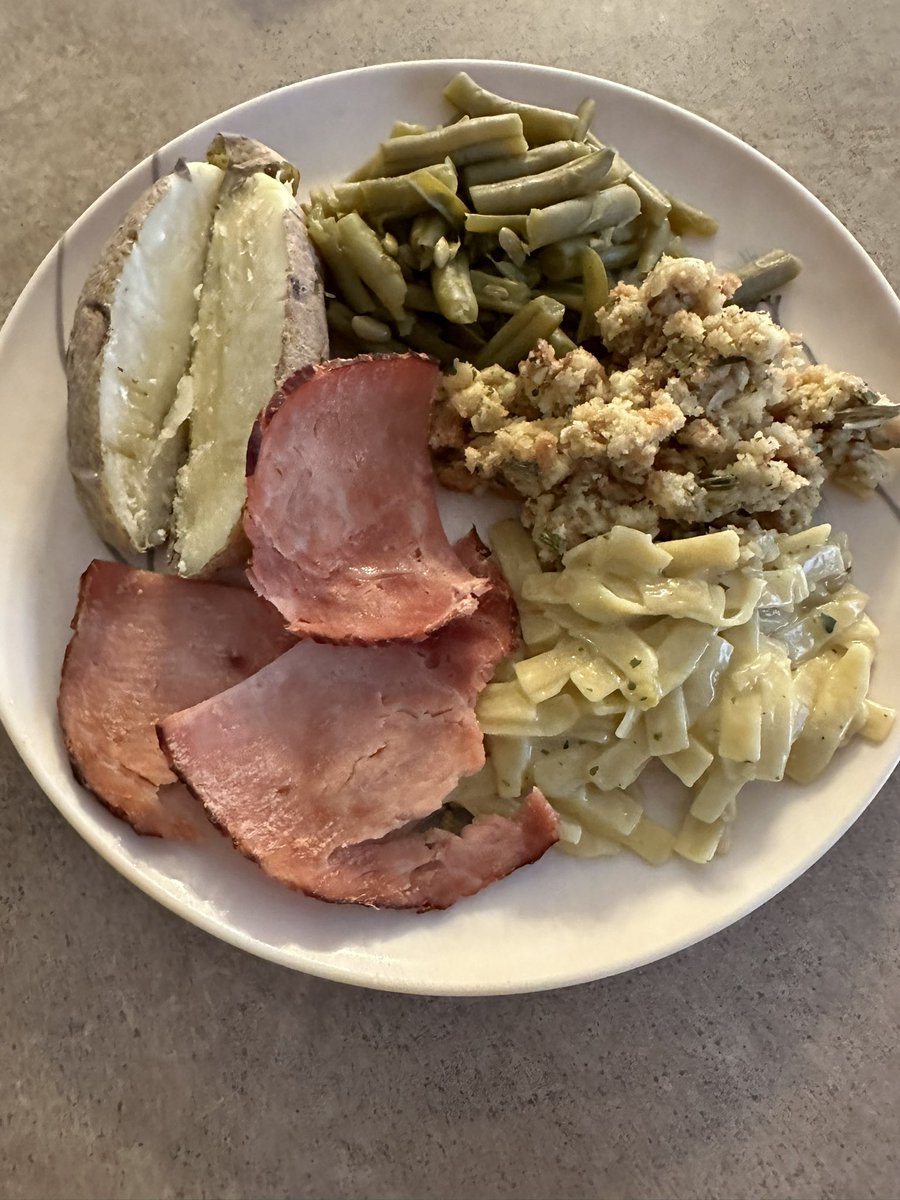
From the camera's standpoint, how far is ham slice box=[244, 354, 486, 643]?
7.13 feet

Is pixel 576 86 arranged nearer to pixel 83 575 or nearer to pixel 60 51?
pixel 60 51

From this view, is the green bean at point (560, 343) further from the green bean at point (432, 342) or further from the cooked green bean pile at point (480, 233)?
the green bean at point (432, 342)

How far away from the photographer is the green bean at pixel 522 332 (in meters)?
2.37

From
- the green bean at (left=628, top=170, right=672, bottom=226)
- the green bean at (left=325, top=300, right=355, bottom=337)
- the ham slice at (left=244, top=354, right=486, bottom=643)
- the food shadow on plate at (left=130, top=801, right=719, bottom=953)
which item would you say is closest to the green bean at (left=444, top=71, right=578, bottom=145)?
the green bean at (left=628, top=170, right=672, bottom=226)

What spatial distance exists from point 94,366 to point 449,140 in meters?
1.12

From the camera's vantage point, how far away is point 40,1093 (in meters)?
2.30

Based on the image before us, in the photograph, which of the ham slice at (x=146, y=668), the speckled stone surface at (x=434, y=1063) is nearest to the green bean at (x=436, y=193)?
the ham slice at (x=146, y=668)

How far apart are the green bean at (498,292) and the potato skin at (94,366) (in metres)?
0.84

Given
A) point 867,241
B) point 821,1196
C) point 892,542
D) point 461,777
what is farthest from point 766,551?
point 821,1196

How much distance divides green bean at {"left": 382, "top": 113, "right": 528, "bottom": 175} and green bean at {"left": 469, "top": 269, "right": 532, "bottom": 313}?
335 millimetres

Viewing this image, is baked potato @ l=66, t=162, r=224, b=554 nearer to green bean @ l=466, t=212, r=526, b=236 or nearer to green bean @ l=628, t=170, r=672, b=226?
green bean @ l=466, t=212, r=526, b=236

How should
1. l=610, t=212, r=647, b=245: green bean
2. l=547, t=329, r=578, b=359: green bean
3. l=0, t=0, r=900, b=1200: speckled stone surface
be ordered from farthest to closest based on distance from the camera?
l=610, t=212, r=647, b=245: green bean, l=547, t=329, r=578, b=359: green bean, l=0, t=0, r=900, b=1200: speckled stone surface

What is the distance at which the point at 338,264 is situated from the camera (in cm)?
240

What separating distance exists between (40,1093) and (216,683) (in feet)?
3.75
